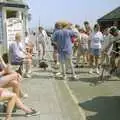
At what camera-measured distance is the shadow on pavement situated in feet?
29.1

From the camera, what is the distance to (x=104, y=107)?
9.72 m

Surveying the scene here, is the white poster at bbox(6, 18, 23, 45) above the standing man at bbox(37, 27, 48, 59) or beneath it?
above

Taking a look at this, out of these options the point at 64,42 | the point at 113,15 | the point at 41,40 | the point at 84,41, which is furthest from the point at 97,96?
the point at 113,15

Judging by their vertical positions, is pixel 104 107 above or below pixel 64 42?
below

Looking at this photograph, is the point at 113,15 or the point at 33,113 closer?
the point at 33,113

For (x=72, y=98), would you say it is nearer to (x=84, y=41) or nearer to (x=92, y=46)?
(x=92, y=46)

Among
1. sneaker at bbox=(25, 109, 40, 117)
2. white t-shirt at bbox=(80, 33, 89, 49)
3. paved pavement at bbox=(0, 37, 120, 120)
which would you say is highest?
white t-shirt at bbox=(80, 33, 89, 49)

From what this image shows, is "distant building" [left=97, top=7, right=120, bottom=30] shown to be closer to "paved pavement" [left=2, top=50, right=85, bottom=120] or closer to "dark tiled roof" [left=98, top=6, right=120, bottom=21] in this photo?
"dark tiled roof" [left=98, top=6, right=120, bottom=21]

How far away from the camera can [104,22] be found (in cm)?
3766

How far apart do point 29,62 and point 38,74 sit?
1.02 m

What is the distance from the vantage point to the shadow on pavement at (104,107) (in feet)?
29.1

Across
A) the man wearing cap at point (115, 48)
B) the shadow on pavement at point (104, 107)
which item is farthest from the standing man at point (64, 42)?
the shadow on pavement at point (104, 107)

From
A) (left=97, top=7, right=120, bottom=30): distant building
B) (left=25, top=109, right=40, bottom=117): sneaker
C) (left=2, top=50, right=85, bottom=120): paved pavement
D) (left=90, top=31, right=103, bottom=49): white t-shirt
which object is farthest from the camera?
(left=97, top=7, right=120, bottom=30): distant building

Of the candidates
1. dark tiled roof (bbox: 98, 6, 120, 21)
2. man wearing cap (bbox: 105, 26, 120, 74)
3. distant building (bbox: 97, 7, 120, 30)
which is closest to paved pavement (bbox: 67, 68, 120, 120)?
man wearing cap (bbox: 105, 26, 120, 74)
